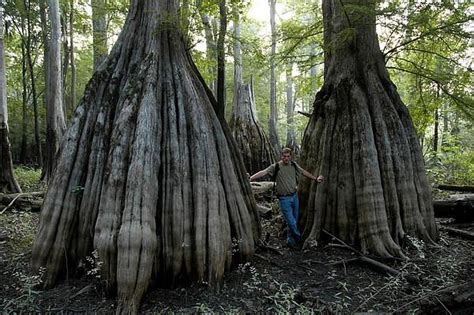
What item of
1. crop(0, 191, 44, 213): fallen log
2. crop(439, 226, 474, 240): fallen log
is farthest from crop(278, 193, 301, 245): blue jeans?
crop(0, 191, 44, 213): fallen log

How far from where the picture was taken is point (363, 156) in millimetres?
6586

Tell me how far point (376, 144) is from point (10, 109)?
24665 millimetres

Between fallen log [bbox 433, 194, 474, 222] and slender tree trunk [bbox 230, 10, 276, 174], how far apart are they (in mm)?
6263

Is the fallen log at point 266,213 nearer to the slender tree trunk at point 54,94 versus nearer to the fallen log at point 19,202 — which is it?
the fallen log at point 19,202

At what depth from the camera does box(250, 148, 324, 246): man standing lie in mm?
6930

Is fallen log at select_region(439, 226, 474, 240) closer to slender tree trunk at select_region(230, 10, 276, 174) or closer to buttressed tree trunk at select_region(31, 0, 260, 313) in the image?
buttressed tree trunk at select_region(31, 0, 260, 313)

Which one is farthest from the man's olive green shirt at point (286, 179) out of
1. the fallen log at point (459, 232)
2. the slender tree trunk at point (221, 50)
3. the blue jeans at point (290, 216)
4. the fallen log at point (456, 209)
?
the fallen log at point (456, 209)

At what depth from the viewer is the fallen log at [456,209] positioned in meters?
8.28

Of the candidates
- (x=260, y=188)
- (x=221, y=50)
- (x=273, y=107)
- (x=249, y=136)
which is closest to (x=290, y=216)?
(x=221, y=50)

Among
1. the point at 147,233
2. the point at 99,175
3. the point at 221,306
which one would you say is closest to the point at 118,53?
the point at 99,175

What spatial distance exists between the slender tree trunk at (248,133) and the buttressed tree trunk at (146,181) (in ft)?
23.8

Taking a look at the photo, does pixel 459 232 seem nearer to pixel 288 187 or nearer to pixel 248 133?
pixel 288 187

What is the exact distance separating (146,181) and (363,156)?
383 cm

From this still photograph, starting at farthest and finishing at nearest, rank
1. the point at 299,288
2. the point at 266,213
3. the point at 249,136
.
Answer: the point at 249,136, the point at 266,213, the point at 299,288
